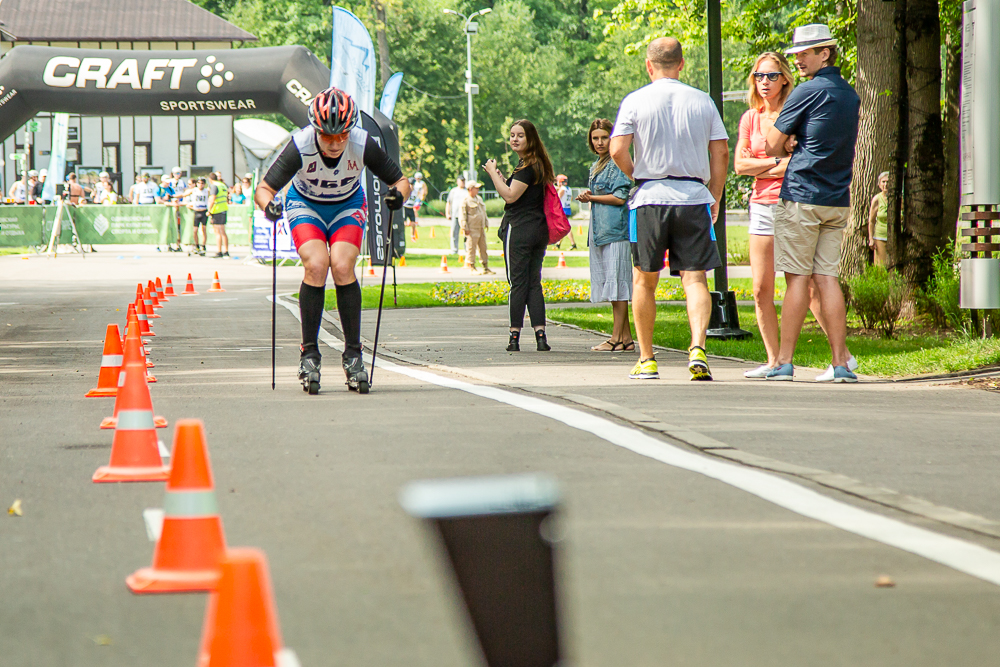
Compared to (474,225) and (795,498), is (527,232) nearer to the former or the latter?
(795,498)

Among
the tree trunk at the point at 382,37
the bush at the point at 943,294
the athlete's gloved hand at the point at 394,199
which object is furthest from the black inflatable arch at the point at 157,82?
the tree trunk at the point at 382,37

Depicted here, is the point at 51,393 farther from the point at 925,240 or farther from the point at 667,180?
the point at 925,240

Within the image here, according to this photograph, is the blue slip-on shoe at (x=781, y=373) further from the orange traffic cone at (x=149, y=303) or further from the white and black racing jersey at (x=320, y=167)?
the orange traffic cone at (x=149, y=303)

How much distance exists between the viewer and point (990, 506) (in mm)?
4812

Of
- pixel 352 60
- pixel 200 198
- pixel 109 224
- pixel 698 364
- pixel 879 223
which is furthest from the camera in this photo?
pixel 109 224

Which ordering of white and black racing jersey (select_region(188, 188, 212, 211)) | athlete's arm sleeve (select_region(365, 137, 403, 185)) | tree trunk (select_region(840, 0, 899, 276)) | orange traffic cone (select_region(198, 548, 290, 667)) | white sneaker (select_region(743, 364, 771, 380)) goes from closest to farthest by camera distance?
orange traffic cone (select_region(198, 548, 290, 667)) → athlete's arm sleeve (select_region(365, 137, 403, 185)) → white sneaker (select_region(743, 364, 771, 380)) → tree trunk (select_region(840, 0, 899, 276)) → white and black racing jersey (select_region(188, 188, 212, 211))

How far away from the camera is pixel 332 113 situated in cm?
807

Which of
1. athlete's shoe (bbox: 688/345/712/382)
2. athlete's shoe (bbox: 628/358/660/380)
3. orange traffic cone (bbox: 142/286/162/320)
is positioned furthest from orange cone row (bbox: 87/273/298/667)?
orange traffic cone (bbox: 142/286/162/320)

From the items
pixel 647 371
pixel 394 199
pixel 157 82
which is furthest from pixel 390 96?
pixel 647 371

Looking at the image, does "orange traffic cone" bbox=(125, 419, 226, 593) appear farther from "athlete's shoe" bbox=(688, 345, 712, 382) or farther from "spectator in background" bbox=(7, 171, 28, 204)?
"spectator in background" bbox=(7, 171, 28, 204)

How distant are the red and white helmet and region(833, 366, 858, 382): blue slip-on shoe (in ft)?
11.2

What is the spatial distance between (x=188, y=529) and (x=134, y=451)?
1.80 m

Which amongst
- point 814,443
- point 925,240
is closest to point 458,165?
point 925,240

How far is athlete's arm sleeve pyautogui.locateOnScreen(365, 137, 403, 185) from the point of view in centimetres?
848
